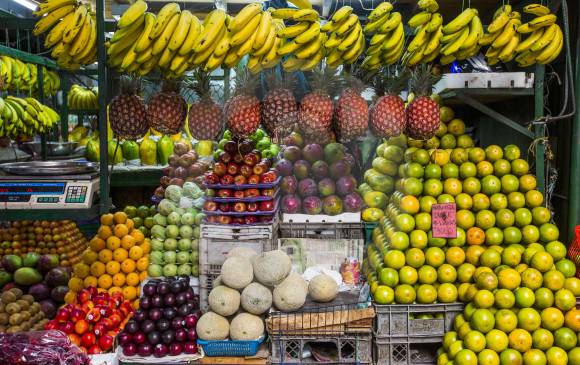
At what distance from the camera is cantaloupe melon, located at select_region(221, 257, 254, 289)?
3066 millimetres

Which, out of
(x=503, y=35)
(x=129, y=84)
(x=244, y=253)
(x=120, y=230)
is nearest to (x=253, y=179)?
(x=244, y=253)

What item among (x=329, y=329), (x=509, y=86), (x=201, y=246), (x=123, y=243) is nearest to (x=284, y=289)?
(x=329, y=329)

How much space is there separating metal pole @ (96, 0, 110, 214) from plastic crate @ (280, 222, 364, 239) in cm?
120

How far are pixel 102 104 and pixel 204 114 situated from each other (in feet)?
2.26

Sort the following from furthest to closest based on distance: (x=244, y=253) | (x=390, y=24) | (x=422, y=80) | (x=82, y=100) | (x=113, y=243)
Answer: (x=82, y=100)
(x=113, y=243)
(x=244, y=253)
(x=422, y=80)
(x=390, y=24)

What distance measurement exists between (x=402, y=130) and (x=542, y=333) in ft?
4.55

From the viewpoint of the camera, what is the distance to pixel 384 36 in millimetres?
2998

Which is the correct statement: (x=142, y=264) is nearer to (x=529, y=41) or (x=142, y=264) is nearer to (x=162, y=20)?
(x=162, y=20)

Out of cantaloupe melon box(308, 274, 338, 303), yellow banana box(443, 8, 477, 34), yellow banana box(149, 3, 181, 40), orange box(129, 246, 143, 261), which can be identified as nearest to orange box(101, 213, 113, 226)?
orange box(129, 246, 143, 261)

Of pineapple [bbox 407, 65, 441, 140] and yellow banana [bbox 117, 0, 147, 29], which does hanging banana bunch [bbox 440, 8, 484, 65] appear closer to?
pineapple [bbox 407, 65, 441, 140]

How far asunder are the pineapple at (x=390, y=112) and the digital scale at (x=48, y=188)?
181cm

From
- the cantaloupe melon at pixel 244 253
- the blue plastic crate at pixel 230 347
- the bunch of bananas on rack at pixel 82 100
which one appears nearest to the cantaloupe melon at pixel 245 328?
the blue plastic crate at pixel 230 347

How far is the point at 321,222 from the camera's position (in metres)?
3.64

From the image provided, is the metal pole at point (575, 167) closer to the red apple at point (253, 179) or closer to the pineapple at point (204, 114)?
the red apple at point (253, 179)
